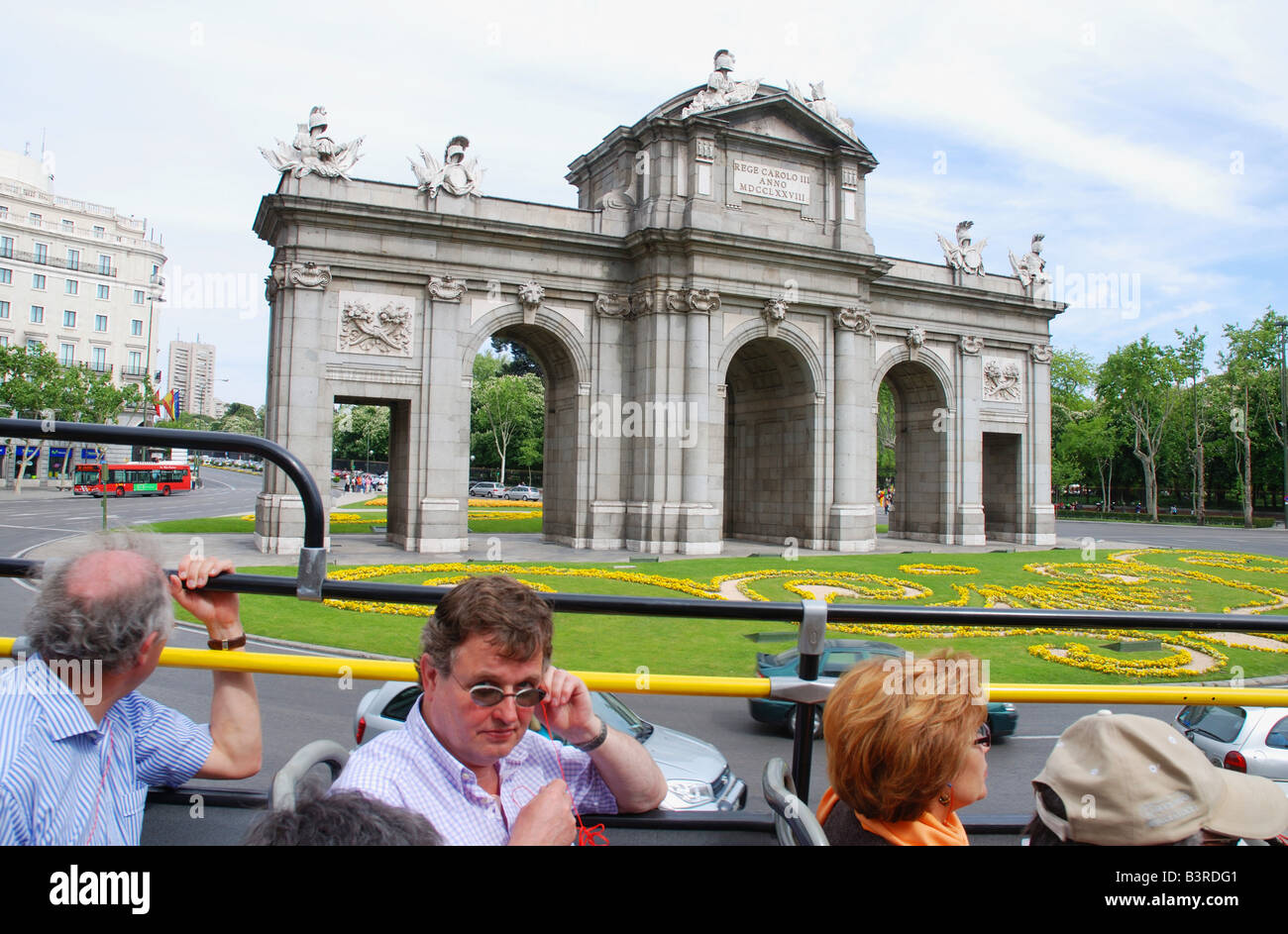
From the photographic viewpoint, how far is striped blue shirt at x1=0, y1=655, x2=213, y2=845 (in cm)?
223

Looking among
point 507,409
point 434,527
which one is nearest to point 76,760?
point 434,527

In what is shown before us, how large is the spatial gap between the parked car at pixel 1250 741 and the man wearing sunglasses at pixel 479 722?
21.3ft

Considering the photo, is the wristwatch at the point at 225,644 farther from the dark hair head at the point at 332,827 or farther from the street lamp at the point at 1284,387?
the street lamp at the point at 1284,387

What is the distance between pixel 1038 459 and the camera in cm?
3884

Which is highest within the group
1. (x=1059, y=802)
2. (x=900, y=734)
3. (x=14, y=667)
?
(x=14, y=667)

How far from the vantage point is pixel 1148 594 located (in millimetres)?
21141

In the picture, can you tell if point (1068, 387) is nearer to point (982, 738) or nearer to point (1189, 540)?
point (1189, 540)

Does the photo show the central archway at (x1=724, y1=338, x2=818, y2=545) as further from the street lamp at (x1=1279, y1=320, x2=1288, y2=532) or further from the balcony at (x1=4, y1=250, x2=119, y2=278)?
the balcony at (x1=4, y1=250, x2=119, y2=278)

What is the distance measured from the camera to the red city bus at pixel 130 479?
56.8 meters

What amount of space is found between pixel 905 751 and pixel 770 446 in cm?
3321

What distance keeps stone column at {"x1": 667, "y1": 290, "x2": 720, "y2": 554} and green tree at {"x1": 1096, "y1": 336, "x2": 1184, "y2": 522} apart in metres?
50.7
